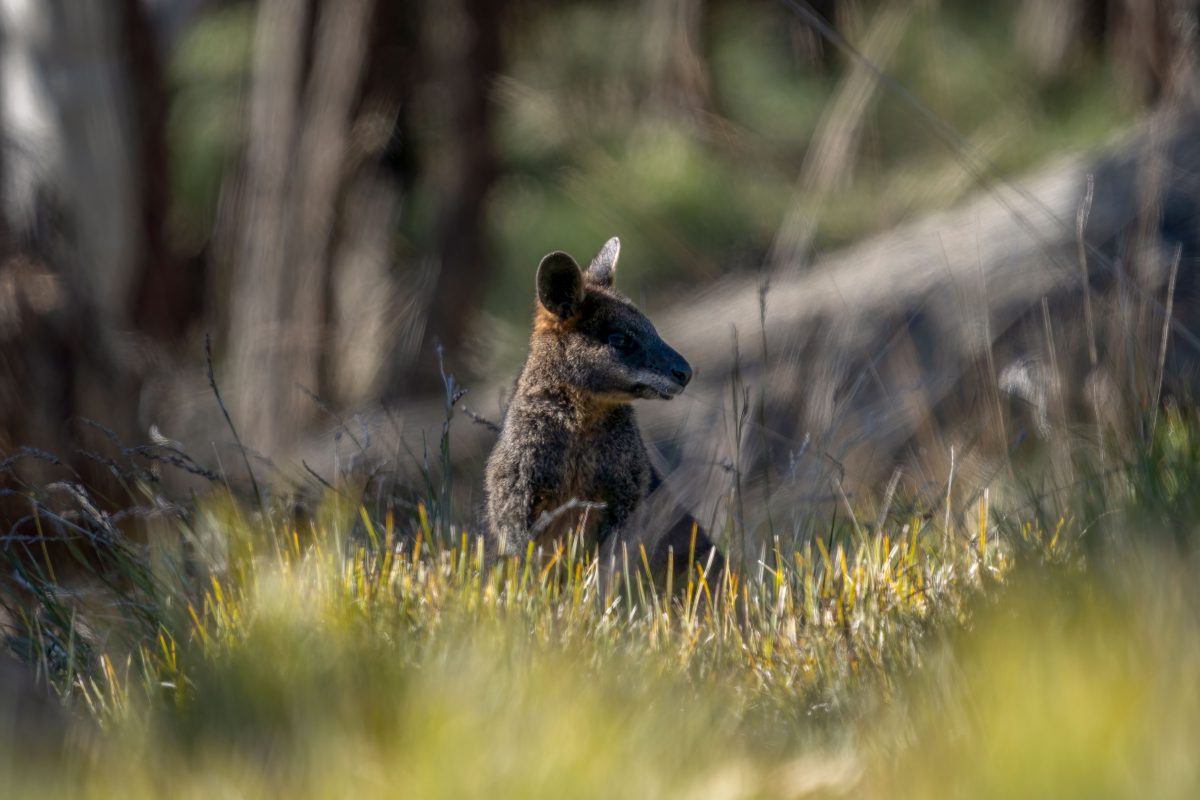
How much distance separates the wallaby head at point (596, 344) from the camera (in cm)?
445

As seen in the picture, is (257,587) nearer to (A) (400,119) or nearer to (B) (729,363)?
(B) (729,363)

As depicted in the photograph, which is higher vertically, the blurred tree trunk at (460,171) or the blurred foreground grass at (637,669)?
the blurred tree trunk at (460,171)

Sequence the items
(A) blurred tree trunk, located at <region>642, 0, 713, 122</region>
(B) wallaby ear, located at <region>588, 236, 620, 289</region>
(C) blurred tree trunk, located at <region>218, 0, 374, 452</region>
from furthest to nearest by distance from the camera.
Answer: (A) blurred tree trunk, located at <region>642, 0, 713, 122</region> < (C) blurred tree trunk, located at <region>218, 0, 374, 452</region> < (B) wallaby ear, located at <region>588, 236, 620, 289</region>

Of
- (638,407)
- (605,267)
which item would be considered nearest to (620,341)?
(605,267)

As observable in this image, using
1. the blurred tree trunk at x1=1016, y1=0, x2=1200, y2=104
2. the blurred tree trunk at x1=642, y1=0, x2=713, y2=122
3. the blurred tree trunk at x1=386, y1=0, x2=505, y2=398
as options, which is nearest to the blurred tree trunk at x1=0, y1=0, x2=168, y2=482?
the blurred tree trunk at x1=386, y1=0, x2=505, y2=398

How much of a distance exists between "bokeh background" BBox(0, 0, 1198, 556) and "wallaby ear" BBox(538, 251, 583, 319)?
1.87ft

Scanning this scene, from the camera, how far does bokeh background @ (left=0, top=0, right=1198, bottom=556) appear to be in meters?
5.74

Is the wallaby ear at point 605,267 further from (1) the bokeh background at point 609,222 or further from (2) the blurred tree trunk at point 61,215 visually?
(2) the blurred tree trunk at point 61,215

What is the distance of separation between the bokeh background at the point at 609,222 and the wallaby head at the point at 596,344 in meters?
0.29

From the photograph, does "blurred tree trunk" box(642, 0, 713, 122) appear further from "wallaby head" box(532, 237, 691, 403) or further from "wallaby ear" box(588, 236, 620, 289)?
"wallaby head" box(532, 237, 691, 403)

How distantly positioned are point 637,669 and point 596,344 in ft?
5.61

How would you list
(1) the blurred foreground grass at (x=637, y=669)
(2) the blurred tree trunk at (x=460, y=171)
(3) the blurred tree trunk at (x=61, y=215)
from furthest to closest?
(2) the blurred tree trunk at (x=460, y=171)
(3) the blurred tree trunk at (x=61, y=215)
(1) the blurred foreground grass at (x=637, y=669)

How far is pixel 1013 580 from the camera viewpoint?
313 centimetres

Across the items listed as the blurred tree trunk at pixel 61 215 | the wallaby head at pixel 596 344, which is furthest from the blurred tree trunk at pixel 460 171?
the wallaby head at pixel 596 344
